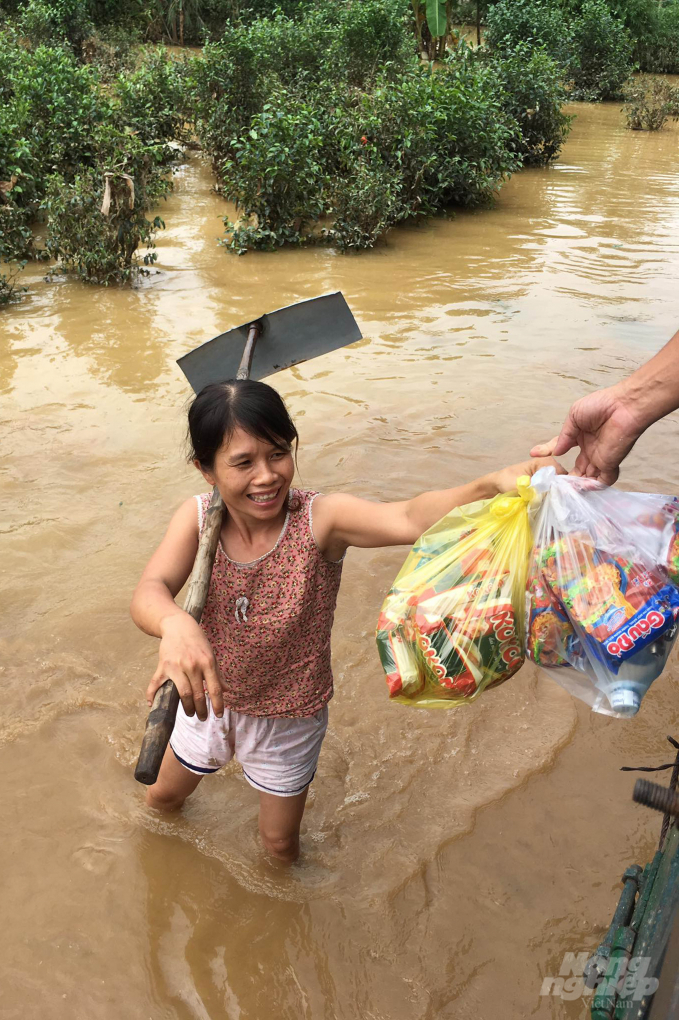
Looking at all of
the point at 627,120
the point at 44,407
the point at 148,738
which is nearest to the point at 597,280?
the point at 44,407

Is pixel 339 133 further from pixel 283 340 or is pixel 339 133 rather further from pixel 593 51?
pixel 593 51

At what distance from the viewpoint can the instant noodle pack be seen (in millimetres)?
1391

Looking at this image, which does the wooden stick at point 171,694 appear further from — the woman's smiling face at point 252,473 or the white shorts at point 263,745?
the white shorts at point 263,745

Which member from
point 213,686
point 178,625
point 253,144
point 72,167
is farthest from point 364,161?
point 213,686

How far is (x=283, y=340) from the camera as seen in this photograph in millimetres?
2775

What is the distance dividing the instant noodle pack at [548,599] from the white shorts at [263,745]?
1.55 ft

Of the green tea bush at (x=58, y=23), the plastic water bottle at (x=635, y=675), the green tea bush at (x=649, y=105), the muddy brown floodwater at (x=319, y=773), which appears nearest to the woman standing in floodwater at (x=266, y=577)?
the muddy brown floodwater at (x=319, y=773)

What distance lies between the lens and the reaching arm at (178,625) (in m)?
1.46

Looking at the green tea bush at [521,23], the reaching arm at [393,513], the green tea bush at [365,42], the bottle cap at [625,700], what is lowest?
the bottle cap at [625,700]

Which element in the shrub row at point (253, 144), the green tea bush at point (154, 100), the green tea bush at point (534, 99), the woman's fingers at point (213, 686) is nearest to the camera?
the woman's fingers at point (213, 686)

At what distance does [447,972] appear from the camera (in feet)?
6.38

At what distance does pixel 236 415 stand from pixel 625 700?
892 mm

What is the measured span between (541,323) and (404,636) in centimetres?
464

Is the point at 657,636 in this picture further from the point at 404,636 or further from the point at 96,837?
the point at 96,837
